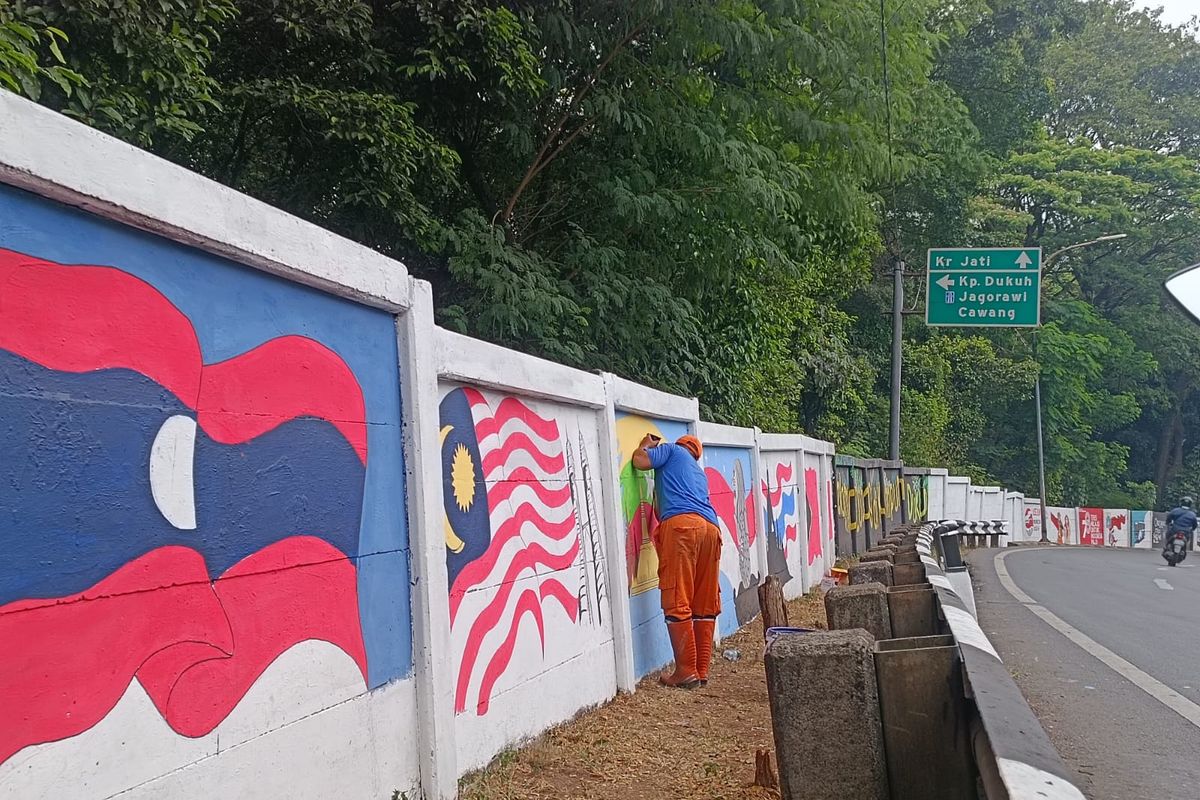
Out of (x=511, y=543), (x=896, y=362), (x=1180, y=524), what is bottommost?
(x=1180, y=524)

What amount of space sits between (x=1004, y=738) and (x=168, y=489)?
7.42 ft

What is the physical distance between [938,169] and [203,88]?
21.4 m

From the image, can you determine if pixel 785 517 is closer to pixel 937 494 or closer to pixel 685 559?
pixel 685 559

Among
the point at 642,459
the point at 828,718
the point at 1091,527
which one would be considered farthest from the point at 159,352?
the point at 1091,527

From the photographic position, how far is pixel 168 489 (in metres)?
2.83

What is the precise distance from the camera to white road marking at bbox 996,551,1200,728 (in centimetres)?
728

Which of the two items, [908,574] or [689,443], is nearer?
[908,574]

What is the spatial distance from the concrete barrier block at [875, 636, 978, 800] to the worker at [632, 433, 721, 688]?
346 cm

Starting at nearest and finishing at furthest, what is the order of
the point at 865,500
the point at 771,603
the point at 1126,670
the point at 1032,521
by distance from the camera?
1. the point at 771,603
2. the point at 1126,670
3. the point at 865,500
4. the point at 1032,521

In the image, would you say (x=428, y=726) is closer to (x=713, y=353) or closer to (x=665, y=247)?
(x=665, y=247)

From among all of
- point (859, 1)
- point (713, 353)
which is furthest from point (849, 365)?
point (859, 1)

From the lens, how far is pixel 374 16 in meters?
8.74

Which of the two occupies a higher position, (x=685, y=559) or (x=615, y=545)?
(x=615, y=545)

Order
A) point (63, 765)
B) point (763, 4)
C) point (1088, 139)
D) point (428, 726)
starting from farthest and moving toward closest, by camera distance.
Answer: point (1088, 139), point (763, 4), point (428, 726), point (63, 765)
